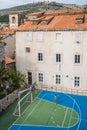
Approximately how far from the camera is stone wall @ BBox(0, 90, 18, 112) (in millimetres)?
36694

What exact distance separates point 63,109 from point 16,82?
31.4ft

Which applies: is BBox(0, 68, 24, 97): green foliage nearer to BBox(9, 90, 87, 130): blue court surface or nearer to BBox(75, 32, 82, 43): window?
BBox(9, 90, 87, 130): blue court surface

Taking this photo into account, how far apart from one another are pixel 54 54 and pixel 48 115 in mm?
13924

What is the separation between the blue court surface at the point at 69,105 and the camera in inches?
1241

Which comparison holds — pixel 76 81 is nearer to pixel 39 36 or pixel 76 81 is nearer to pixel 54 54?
pixel 54 54

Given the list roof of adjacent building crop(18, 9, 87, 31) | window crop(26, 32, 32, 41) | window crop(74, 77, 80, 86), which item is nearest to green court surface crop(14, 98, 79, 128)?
window crop(74, 77, 80, 86)

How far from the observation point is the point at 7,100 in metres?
38.7

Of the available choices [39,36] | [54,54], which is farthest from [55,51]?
[39,36]

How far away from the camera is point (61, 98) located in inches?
1703

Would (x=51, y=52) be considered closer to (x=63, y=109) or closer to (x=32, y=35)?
(x=32, y=35)

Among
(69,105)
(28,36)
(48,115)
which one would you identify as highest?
(28,36)

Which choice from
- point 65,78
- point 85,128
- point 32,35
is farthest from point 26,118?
point 32,35

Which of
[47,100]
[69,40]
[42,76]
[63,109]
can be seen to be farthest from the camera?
[42,76]

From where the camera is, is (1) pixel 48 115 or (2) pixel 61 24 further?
(2) pixel 61 24
